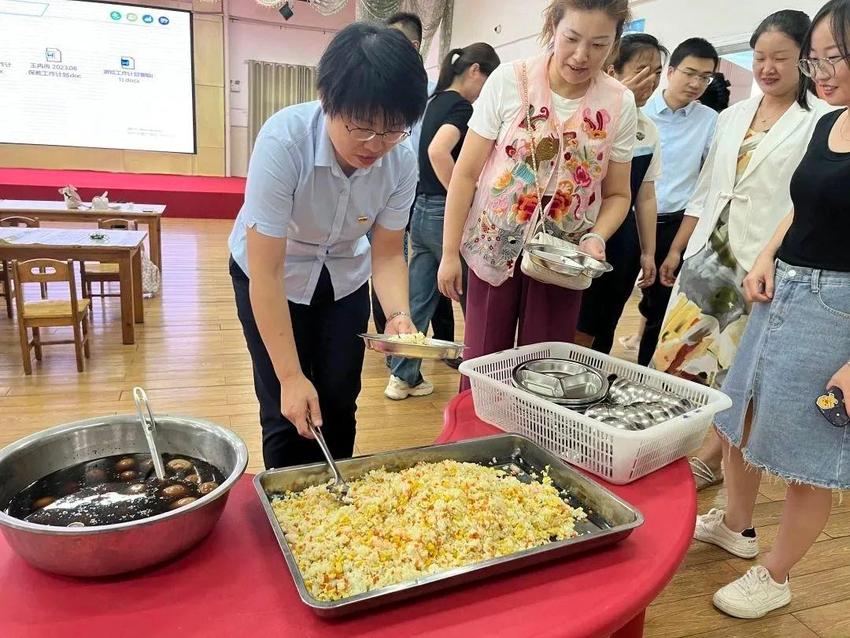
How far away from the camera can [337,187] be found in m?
1.15

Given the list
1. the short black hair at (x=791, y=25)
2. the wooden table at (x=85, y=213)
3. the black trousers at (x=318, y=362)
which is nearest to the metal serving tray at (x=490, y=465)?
the black trousers at (x=318, y=362)

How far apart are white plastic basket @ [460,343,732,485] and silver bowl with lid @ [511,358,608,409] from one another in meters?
0.04

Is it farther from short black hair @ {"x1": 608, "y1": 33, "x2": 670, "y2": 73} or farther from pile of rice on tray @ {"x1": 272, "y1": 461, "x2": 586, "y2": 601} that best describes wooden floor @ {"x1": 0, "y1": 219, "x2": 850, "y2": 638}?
short black hair @ {"x1": 608, "y1": 33, "x2": 670, "y2": 73}

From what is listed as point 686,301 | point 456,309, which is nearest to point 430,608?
point 686,301

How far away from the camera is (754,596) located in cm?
152

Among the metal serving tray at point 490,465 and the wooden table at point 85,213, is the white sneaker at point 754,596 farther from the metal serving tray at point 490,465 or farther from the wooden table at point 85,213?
the wooden table at point 85,213

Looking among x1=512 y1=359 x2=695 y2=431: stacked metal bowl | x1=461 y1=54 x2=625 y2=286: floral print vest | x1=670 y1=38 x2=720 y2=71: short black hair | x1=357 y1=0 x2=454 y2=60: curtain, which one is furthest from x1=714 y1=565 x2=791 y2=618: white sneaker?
x1=357 y1=0 x2=454 y2=60: curtain

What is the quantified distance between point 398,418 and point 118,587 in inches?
73.7

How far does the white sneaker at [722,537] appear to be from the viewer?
173cm

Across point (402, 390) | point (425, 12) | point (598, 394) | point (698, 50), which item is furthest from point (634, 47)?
point (425, 12)

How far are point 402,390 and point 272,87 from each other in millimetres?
7382

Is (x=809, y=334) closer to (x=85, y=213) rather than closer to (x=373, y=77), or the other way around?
(x=373, y=77)

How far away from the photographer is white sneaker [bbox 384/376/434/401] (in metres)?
2.77

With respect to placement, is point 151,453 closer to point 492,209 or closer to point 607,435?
point 607,435
